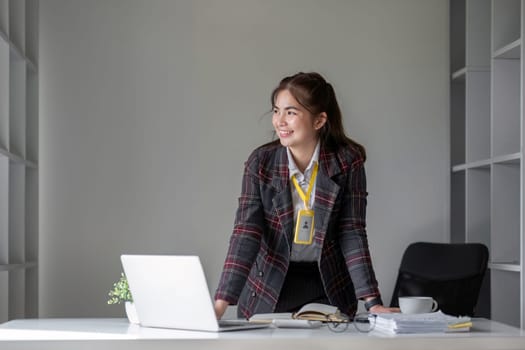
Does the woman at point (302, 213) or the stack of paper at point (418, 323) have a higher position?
the woman at point (302, 213)

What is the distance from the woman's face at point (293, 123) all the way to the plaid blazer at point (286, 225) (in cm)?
8

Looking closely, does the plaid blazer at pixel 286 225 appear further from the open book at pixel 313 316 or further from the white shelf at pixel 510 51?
the white shelf at pixel 510 51

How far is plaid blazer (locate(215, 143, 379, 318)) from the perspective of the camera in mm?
2787

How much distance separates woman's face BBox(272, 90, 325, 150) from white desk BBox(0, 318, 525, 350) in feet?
2.89

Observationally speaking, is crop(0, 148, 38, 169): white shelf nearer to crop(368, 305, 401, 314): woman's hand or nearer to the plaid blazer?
the plaid blazer

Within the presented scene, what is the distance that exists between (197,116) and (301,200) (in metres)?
1.68

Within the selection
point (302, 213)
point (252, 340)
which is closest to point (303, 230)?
point (302, 213)

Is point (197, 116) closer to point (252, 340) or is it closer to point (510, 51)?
point (510, 51)

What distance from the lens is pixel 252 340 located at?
76.7 inches

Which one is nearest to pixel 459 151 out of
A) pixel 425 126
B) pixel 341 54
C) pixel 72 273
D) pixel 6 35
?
pixel 425 126

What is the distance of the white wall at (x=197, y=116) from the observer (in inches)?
172

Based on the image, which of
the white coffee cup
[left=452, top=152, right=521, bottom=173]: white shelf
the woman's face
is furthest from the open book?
[left=452, top=152, right=521, bottom=173]: white shelf

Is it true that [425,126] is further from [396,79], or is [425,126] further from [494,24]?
[494,24]

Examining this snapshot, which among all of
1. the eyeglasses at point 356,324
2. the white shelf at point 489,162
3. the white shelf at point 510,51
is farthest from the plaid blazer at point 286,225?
the white shelf at point 510,51
